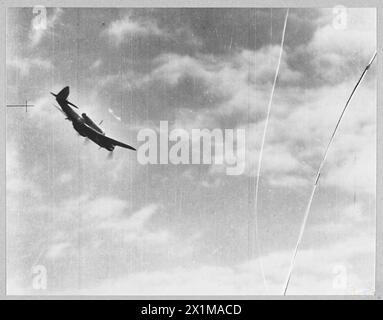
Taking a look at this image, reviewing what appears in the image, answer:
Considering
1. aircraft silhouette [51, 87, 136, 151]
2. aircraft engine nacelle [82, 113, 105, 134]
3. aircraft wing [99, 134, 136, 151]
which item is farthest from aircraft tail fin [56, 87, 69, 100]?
aircraft wing [99, 134, 136, 151]

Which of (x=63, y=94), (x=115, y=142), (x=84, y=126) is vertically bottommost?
(x=115, y=142)

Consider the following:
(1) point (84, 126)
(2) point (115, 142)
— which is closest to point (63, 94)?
(1) point (84, 126)

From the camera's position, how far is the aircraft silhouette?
5.75 m

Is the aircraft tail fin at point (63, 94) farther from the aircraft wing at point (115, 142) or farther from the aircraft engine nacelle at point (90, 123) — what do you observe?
the aircraft wing at point (115, 142)

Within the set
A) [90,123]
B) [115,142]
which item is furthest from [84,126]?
[115,142]

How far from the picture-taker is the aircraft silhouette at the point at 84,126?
575 cm

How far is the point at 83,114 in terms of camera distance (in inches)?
229

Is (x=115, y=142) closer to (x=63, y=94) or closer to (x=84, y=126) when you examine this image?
(x=84, y=126)

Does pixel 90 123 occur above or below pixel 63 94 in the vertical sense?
below

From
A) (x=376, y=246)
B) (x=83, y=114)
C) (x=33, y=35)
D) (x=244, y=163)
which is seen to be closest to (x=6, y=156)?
(x=83, y=114)

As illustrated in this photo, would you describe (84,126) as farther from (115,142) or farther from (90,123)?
(115,142)

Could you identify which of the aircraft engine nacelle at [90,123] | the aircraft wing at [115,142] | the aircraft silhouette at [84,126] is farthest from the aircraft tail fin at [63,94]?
the aircraft wing at [115,142]

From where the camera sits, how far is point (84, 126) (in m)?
5.79

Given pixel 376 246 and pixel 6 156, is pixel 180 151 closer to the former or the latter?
pixel 6 156
